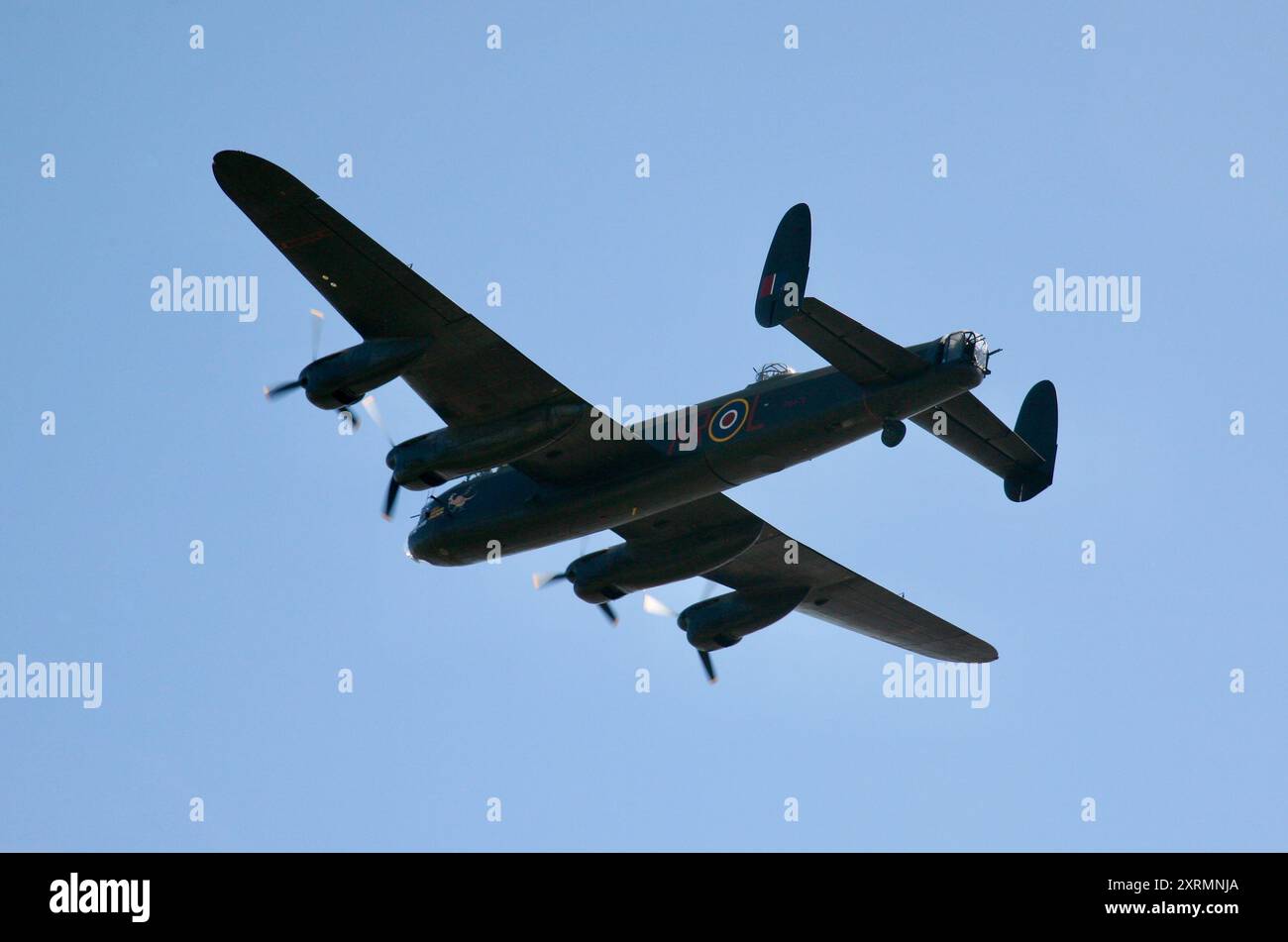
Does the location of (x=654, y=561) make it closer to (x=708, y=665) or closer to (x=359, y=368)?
(x=708, y=665)

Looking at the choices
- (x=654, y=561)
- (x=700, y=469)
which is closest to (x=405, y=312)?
(x=700, y=469)

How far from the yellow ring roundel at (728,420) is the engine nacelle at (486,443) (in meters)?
2.23

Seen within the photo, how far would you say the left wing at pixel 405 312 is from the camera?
25.5 meters

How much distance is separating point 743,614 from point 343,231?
461 inches

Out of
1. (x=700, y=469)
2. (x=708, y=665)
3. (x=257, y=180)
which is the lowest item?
(x=708, y=665)

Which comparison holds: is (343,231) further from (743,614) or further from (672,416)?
(743,614)

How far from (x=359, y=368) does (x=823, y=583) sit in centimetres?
1164

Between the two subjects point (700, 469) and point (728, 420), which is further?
point (700, 469)

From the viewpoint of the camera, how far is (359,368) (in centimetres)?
2644

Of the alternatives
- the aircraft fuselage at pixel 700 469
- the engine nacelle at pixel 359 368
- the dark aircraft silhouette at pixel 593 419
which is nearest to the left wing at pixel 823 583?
the dark aircraft silhouette at pixel 593 419

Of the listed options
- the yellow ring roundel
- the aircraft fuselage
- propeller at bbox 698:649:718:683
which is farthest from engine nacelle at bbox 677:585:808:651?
the yellow ring roundel

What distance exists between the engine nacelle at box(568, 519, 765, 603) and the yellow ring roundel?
3.40 m

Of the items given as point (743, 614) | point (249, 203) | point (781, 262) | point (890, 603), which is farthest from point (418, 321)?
point (890, 603)

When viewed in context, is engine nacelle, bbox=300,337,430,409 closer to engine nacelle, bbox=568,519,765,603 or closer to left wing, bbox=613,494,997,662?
left wing, bbox=613,494,997,662
